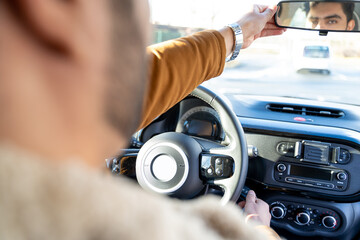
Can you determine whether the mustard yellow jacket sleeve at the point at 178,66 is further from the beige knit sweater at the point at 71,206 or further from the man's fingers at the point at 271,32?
the beige knit sweater at the point at 71,206

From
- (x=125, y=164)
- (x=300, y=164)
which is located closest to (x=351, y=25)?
(x=300, y=164)

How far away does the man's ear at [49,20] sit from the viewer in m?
0.37

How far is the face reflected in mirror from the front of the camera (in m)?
2.03

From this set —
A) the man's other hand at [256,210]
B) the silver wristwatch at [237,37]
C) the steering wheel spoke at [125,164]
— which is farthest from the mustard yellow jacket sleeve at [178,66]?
the steering wheel spoke at [125,164]

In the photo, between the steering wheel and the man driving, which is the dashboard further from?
the man driving

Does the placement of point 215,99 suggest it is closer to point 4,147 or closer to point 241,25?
point 241,25

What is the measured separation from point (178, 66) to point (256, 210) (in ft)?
2.82

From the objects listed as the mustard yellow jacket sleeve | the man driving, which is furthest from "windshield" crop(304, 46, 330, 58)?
the man driving

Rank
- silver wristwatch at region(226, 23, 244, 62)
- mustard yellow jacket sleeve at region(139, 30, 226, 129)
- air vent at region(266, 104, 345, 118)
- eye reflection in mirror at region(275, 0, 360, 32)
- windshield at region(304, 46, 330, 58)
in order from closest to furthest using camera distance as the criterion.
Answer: mustard yellow jacket sleeve at region(139, 30, 226, 129)
silver wristwatch at region(226, 23, 244, 62)
eye reflection in mirror at region(275, 0, 360, 32)
air vent at region(266, 104, 345, 118)
windshield at region(304, 46, 330, 58)

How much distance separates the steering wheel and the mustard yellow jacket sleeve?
55 centimetres

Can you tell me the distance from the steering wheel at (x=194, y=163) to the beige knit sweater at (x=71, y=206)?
58.4 inches

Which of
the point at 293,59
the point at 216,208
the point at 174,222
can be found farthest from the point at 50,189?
the point at 293,59

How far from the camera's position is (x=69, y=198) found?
370 millimetres

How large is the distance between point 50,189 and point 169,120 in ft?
6.48
